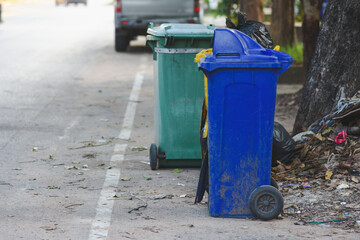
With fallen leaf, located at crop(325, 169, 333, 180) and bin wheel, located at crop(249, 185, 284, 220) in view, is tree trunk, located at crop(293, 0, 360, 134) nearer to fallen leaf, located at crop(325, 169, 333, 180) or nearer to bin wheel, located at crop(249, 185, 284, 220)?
fallen leaf, located at crop(325, 169, 333, 180)

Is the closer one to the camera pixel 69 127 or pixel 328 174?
pixel 328 174

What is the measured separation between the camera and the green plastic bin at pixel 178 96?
6.48m

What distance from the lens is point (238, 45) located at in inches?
191

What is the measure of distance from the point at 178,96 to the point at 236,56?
1.78 meters

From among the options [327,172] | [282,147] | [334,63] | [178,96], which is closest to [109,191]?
[178,96]

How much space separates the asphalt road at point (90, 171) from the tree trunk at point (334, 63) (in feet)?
5.05

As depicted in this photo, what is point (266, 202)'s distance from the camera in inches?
192

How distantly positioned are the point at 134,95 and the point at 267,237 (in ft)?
23.9

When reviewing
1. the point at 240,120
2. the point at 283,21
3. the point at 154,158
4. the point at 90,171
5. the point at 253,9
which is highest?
the point at 253,9

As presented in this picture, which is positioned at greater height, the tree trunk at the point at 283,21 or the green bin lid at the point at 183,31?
the green bin lid at the point at 183,31

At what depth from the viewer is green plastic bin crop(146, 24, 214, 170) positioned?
6477mm

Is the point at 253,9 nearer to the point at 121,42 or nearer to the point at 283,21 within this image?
the point at 283,21

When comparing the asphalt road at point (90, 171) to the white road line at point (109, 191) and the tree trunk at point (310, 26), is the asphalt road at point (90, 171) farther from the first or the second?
the tree trunk at point (310, 26)

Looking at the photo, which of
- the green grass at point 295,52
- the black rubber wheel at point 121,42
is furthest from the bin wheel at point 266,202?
the black rubber wheel at point 121,42
